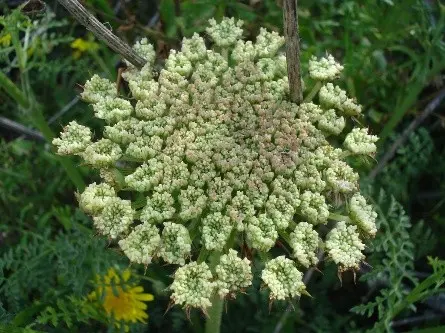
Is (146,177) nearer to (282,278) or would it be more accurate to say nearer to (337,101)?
(282,278)

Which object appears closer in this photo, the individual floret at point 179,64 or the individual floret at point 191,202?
the individual floret at point 191,202

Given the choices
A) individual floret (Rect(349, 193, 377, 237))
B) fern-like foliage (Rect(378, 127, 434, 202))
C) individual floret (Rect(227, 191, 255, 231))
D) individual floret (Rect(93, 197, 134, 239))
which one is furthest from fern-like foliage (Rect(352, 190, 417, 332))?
individual floret (Rect(93, 197, 134, 239))

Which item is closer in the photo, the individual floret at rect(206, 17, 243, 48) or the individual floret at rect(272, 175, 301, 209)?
the individual floret at rect(272, 175, 301, 209)

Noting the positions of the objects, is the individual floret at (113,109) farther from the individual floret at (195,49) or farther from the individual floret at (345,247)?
the individual floret at (345,247)

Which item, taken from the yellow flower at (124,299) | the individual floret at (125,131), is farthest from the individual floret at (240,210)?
the yellow flower at (124,299)

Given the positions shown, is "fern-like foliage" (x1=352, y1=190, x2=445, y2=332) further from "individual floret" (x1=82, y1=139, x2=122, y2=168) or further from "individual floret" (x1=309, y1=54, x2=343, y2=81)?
"individual floret" (x1=82, y1=139, x2=122, y2=168)
